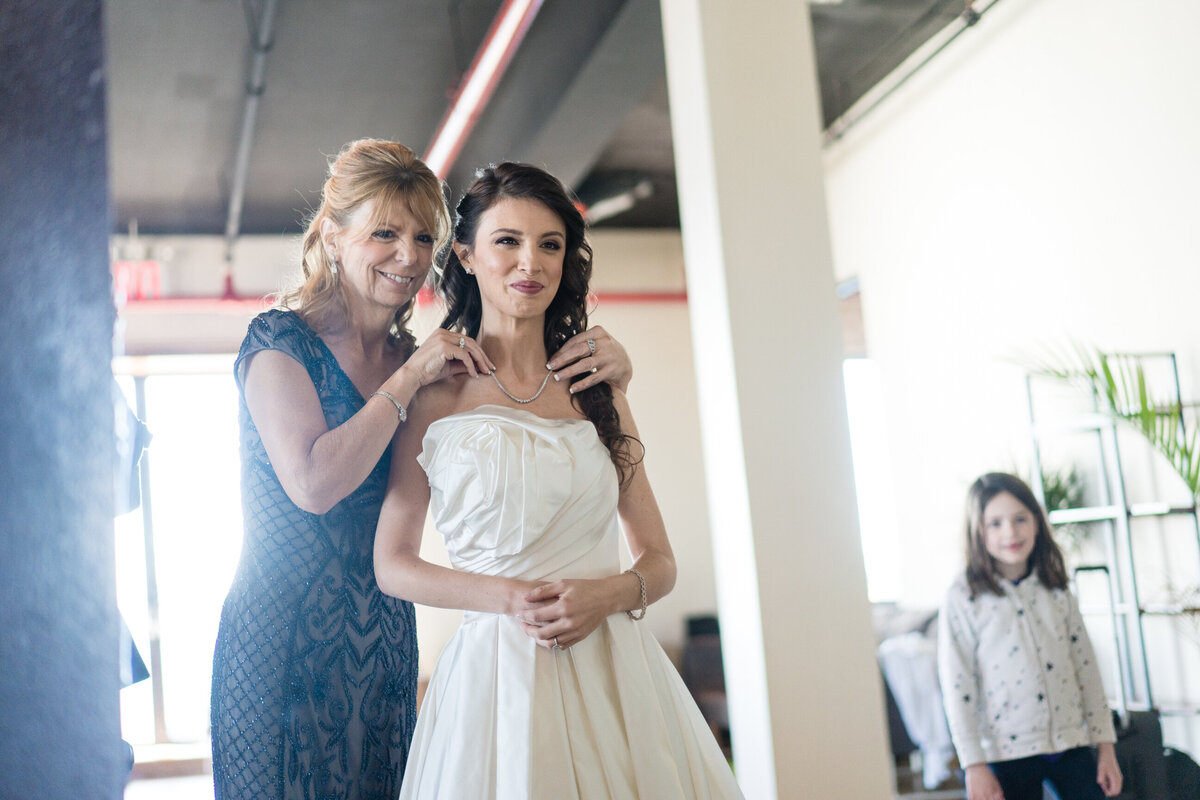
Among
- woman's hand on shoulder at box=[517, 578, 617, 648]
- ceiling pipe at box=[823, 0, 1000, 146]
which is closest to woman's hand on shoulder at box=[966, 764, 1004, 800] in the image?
woman's hand on shoulder at box=[517, 578, 617, 648]

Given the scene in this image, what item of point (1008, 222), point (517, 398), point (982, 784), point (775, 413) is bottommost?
point (982, 784)

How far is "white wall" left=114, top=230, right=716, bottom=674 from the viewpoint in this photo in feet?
26.1

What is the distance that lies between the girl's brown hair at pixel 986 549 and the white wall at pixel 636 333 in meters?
4.82

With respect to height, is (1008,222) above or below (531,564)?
above

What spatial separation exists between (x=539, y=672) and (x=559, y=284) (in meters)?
0.67

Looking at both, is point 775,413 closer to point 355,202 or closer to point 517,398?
point 517,398

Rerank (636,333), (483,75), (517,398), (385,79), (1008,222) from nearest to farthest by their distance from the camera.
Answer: (517,398)
(483,75)
(1008,222)
(385,79)
(636,333)

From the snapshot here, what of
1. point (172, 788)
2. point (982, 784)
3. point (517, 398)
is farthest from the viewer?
point (172, 788)

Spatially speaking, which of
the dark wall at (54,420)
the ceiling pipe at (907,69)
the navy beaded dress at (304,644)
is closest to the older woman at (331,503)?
the navy beaded dress at (304,644)

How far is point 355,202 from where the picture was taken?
5.70ft

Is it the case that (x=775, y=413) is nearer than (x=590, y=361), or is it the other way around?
(x=590, y=361)

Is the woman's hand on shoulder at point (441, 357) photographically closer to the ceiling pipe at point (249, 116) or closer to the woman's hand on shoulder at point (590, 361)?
the woman's hand on shoulder at point (590, 361)

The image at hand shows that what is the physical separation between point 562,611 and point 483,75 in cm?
358

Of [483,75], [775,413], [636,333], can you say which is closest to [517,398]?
[775,413]
